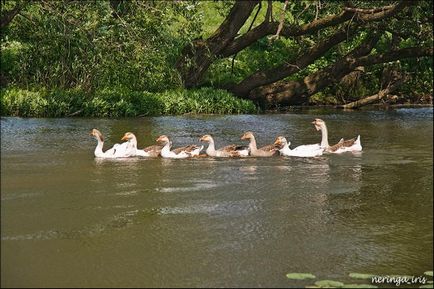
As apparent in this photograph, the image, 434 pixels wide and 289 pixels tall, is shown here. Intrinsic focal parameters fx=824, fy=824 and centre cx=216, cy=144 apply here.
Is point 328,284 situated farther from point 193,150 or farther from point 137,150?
point 137,150

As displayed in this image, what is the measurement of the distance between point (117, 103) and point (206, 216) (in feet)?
47.9

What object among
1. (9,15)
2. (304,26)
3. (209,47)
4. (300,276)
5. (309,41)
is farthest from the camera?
(309,41)

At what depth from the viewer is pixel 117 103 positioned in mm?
26344

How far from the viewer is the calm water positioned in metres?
9.75

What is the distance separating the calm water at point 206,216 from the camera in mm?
9750

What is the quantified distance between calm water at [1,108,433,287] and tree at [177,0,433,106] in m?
8.42

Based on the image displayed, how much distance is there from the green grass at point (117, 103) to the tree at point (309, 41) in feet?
4.03

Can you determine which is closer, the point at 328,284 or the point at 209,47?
the point at 328,284

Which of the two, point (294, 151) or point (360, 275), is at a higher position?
point (294, 151)

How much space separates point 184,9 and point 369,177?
40.5ft

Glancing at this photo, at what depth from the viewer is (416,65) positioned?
112ft

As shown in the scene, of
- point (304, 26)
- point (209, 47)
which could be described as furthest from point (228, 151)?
point (209, 47)

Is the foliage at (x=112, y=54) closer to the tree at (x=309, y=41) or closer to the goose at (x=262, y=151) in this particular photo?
the tree at (x=309, y=41)

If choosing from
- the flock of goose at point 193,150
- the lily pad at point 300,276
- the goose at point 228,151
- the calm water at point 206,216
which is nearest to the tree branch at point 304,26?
the calm water at point 206,216
